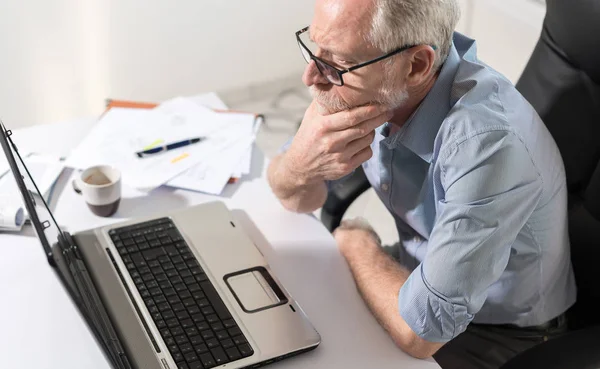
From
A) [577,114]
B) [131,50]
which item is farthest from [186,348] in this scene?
[131,50]

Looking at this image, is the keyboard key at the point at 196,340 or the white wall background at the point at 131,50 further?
the white wall background at the point at 131,50

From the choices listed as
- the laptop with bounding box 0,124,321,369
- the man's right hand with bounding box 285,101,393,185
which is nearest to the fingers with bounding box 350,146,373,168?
the man's right hand with bounding box 285,101,393,185

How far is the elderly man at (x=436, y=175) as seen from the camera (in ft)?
3.65

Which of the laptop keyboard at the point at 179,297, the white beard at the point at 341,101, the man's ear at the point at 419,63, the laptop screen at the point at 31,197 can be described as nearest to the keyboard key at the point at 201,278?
the laptop keyboard at the point at 179,297

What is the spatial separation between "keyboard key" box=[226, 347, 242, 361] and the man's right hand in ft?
A: 1.42

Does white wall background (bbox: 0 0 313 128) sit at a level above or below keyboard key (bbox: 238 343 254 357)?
above

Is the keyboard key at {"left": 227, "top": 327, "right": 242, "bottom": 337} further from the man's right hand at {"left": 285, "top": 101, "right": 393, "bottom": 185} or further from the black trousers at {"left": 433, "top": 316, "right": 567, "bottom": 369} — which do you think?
the black trousers at {"left": 433, "top": 316, "right": 567, "bottom": 369}

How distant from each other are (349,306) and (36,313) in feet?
1.77

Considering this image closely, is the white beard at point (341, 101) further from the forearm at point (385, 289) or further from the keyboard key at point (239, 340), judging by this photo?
the keyboard key at point (239, 340)

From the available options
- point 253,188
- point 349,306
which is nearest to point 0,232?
point 253,188

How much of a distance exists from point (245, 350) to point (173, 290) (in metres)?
0.19

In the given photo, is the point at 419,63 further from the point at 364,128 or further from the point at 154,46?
the point at 154,46

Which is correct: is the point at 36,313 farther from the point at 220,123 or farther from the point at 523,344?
the point at 523,344

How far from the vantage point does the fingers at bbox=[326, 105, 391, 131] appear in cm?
123
